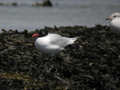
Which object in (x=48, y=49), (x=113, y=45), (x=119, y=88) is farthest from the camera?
(x=113, y=45)

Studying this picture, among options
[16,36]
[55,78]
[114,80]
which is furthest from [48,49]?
[16,36]

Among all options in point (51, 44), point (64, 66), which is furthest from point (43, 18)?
point (64, 66)

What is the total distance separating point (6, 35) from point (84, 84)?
22.7 ft

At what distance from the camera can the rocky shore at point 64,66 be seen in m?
12.4

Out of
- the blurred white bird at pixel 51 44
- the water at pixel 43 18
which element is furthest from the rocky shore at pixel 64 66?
the water at pixel 43 18

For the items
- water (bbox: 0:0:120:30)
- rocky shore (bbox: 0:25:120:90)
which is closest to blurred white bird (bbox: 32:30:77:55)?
rocky shore (bbox: 0:25:120:90)

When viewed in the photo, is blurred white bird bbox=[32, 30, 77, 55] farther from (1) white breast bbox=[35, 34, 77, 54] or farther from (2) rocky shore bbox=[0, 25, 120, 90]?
(2) rocky shore bbox=[0, 25, 120, 90]

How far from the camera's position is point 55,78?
12.8 meters

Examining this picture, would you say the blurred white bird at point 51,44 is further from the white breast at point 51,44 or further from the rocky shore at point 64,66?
the rocky shore at point 64,66

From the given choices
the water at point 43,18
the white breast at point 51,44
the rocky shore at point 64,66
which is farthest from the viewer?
the water at point 43,18

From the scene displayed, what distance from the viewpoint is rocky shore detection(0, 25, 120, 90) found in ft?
40.8

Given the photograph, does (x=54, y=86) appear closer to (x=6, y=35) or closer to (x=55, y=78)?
(x=55, y=78)

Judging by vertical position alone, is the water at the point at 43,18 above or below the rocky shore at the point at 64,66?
below

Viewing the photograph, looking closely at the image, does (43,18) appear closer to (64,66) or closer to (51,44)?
(51,44)
